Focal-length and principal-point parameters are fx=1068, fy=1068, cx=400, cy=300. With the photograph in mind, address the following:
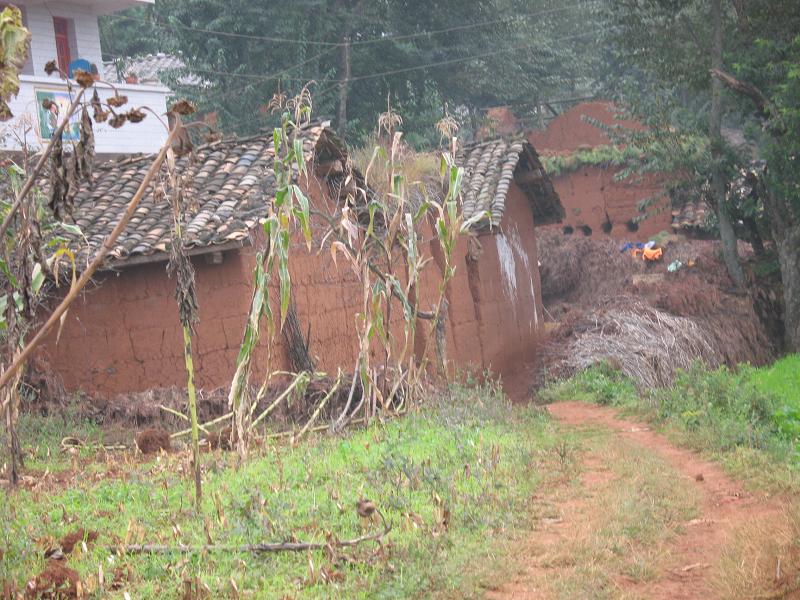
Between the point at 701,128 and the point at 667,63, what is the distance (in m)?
1.52

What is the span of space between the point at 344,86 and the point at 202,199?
15.3 metres

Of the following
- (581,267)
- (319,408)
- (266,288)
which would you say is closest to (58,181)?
(266,288)

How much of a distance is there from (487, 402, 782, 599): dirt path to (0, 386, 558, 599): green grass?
226 millimetres

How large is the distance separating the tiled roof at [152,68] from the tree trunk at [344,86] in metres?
4.29

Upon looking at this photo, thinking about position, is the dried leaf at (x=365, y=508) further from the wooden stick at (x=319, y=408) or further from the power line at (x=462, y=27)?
the power line at (x=462, y=27)

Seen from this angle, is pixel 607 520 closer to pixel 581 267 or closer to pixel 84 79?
pixel 84 79

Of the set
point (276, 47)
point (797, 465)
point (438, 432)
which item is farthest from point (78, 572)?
point (276, 47)

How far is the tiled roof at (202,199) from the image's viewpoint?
12.8 m

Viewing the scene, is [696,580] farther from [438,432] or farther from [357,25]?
[357,25]

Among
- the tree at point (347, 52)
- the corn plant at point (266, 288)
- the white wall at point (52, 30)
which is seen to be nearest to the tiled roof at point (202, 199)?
the corn plant at point (266, 288)

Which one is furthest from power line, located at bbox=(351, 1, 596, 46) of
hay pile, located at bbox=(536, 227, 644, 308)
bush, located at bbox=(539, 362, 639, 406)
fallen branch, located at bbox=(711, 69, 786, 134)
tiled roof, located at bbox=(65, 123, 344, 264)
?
bush, located at bbox=(539, 362, 639, 406)

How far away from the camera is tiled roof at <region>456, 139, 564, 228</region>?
17641 millimetres

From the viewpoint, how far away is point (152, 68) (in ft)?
114

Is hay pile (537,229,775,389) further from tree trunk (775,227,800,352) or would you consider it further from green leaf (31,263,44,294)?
green leaf (31,263,44,294)
